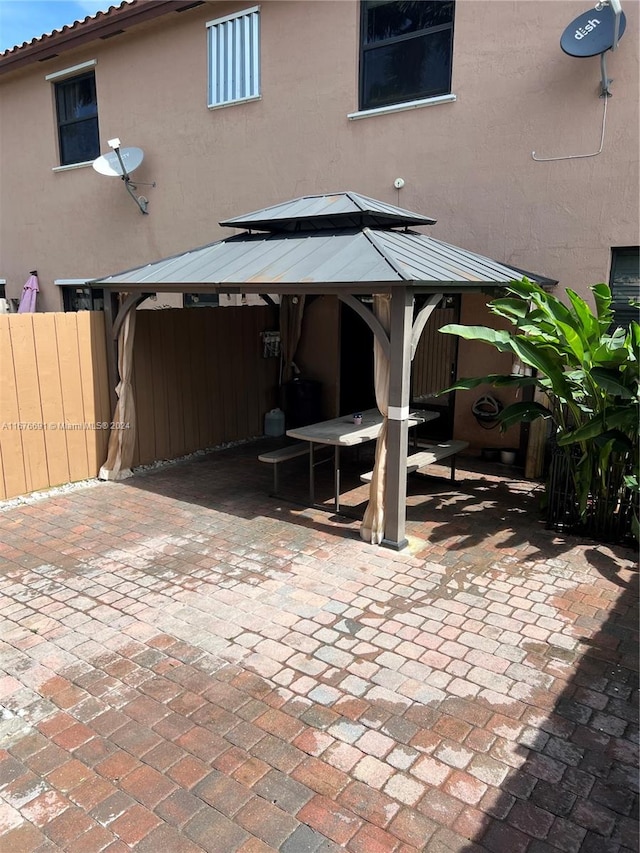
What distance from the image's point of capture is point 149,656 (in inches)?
162

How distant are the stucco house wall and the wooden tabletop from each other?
2108 mm

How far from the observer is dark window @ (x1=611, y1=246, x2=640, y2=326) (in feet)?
24.3

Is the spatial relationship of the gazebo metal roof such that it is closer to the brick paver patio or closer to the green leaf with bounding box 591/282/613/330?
the green leaf with bounding box 591/282/613/330

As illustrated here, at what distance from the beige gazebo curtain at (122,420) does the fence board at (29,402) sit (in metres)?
0.85

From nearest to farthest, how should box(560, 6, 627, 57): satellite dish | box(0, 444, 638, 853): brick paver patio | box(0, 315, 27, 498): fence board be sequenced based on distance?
box(0, 444, 638, 853): brick paver patio, box(0, 315, 27, 498): fence board, box(560, 6, 627, 57): satellite dish

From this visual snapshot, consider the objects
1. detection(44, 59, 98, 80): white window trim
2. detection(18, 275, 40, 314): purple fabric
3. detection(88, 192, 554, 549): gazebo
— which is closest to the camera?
detection(88, 192, 554, 549): gazebo

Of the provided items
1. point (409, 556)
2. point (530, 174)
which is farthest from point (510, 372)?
point (409, 556)

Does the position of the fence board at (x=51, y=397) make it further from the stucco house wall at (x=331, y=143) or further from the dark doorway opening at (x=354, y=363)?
the stucco house wall at (x=331, y=143)

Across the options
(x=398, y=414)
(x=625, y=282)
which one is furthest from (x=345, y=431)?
(x=625, y=282)

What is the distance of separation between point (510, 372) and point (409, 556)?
385cm

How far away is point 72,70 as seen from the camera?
12.1 m

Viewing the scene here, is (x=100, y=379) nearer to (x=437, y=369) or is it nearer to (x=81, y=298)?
(x=437, y=369)

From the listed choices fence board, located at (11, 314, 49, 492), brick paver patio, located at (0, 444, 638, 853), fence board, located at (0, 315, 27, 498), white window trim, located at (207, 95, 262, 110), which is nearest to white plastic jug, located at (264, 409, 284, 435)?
fence board, located at (11, 314, 49, 492)

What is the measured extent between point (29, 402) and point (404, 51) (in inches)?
274
